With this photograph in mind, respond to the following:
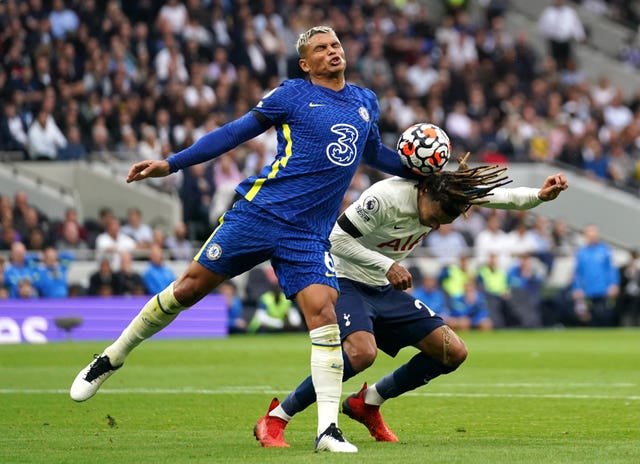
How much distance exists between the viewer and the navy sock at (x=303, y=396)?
8.80 m

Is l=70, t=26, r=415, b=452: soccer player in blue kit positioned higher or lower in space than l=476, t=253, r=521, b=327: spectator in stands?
higher

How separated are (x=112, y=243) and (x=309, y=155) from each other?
16.3m

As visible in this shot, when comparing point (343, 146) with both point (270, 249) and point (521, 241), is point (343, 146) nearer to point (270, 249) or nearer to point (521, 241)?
point (270, 249)

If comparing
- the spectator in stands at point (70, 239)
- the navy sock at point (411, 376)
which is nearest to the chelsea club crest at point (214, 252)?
the navy sock at point (411, 376)

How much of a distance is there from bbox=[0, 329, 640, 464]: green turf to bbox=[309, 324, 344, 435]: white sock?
1.06 feet

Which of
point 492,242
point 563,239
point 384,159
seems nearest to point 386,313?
point 384,159

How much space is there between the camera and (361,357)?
29.1 feet

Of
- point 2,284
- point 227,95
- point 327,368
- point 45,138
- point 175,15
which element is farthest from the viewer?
point 175,15

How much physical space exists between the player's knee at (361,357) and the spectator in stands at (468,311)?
1683 cm

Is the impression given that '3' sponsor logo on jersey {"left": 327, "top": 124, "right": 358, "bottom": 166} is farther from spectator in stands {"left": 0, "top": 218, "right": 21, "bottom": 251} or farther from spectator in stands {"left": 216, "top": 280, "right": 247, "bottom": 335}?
spectator in stands {"left": 216, "top": 280, "right": 247, "bottom": 335}

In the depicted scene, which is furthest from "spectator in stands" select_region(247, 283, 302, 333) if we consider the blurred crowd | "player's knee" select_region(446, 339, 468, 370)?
"player's knee" select_region(446, 339, 468, 370)

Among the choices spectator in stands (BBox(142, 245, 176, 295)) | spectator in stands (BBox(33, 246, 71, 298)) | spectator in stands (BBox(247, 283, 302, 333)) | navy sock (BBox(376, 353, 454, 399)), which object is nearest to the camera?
navy sock (BBox(376, 353, 454, 399))

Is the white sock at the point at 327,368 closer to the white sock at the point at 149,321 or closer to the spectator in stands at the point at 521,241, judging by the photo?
the white sock at the point at 149,321

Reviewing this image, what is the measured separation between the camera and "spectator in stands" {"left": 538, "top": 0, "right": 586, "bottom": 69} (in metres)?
36.0
